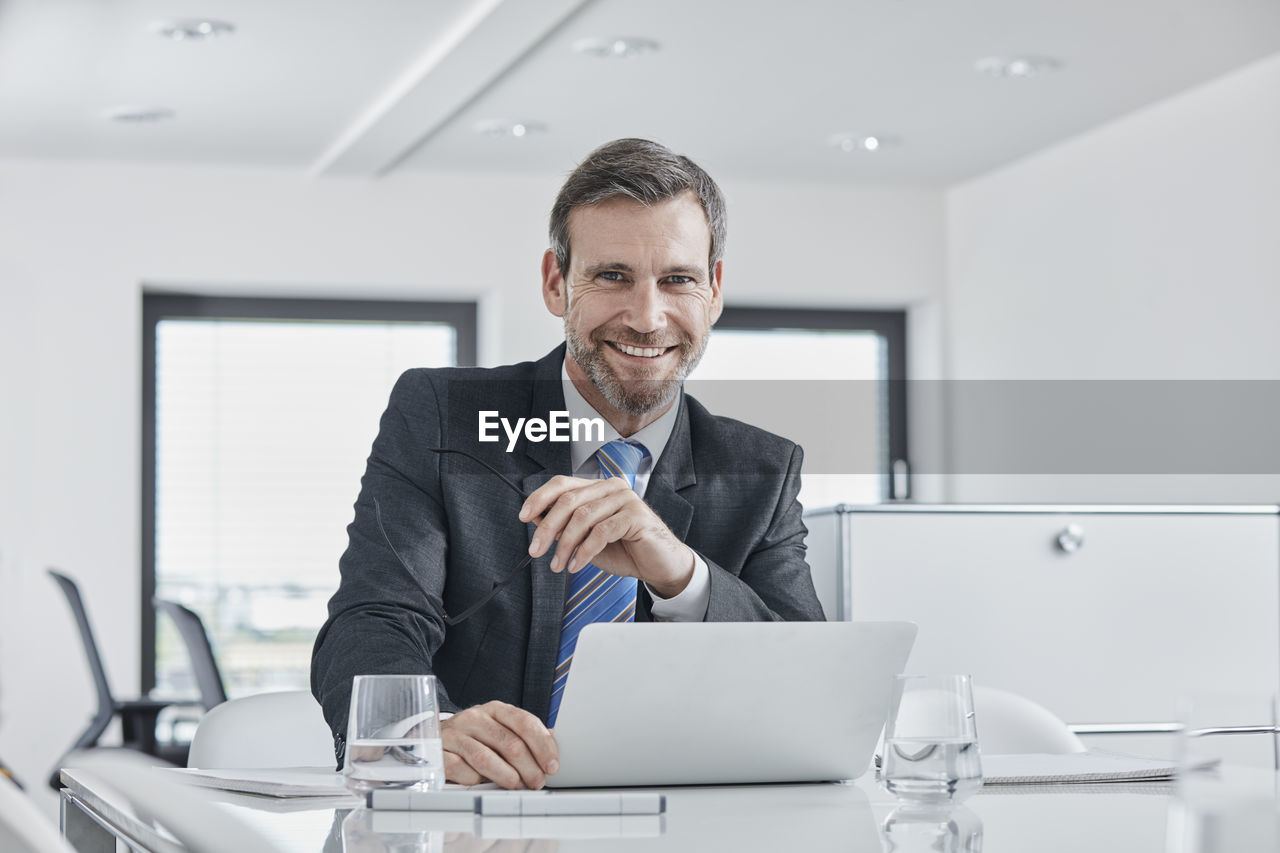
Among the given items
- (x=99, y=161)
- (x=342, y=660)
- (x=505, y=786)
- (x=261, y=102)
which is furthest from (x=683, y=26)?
(x=505, y=786)

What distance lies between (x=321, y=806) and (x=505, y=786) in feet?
0.49

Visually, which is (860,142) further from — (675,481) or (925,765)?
(925,765)

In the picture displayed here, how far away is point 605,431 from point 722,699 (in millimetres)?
768

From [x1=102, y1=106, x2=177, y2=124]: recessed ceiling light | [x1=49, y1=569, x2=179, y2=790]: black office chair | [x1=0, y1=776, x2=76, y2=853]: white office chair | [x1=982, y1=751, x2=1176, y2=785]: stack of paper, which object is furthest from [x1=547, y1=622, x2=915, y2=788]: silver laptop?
[x1=102, y1=106, x2=177, y2=124]: recessed ceiling light

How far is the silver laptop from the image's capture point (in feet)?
3.44

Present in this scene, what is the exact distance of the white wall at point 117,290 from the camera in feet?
17.7

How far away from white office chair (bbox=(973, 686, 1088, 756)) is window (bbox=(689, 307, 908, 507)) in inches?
170

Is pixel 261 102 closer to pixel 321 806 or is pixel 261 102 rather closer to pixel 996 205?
pixel 996 205

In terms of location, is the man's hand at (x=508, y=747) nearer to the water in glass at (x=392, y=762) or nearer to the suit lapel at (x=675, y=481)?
the water in glass at (x=392, y=762)

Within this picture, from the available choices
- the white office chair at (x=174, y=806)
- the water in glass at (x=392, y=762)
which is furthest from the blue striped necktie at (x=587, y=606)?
the white office chair at (x=174, y=806)

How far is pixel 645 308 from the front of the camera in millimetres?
1775

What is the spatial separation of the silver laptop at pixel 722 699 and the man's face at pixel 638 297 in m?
0.70

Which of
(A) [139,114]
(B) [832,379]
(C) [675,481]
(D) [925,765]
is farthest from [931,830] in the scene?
(B) [832,379]

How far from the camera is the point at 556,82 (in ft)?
15.1
